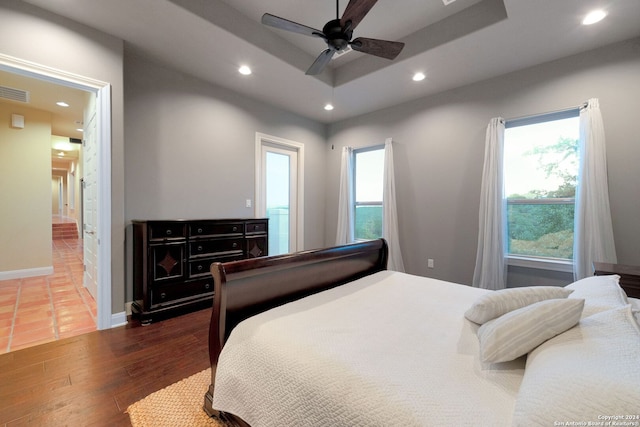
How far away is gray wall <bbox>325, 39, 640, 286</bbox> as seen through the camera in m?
2.51

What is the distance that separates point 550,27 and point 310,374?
3.42m

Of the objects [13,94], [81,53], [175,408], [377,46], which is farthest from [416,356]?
[13,94]

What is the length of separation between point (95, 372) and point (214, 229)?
159 cm

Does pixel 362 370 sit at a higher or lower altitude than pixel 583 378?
lower

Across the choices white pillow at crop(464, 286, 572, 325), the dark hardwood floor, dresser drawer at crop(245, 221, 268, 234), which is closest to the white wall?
the dark hardwood floor

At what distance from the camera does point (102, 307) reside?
2.45 meters

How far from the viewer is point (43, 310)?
2791 mm

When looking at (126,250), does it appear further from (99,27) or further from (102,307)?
(99,27)

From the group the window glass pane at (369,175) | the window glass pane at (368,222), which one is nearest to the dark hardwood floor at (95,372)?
the window glass pane at (368,222)

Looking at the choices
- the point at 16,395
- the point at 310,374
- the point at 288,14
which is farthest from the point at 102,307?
the point at 288,14

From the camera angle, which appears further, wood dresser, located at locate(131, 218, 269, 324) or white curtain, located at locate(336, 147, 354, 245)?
white curtain, located at locate(336, 147, 354, 245)

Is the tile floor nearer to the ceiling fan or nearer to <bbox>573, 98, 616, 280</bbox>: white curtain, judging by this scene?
the ceiling fan

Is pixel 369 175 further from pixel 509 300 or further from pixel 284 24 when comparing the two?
pixel 509 300

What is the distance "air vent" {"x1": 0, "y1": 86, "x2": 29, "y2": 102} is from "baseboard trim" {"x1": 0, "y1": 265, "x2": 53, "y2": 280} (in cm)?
249
